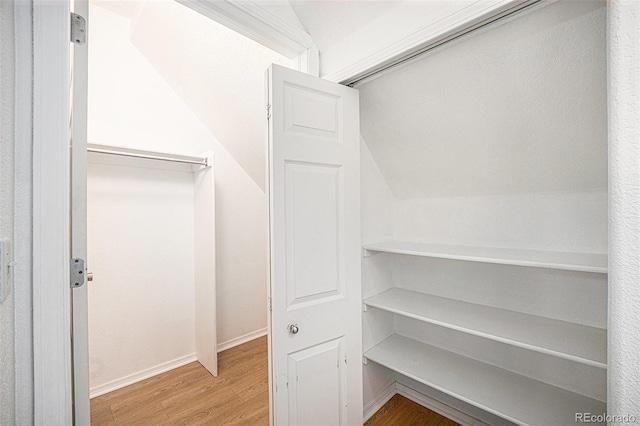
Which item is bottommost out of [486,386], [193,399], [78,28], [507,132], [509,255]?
[193,399]

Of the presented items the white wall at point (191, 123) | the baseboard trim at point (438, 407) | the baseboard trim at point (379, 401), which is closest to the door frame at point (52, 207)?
the white wall at point (191, 123)

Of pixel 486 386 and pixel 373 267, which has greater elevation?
pixel 373 267

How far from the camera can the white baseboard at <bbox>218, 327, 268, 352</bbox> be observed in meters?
2.83

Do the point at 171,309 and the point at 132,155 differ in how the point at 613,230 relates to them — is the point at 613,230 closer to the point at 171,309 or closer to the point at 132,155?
the point at 132,155

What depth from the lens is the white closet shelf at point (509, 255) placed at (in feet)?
3.81

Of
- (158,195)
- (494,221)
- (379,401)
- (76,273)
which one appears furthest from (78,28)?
(379,401)

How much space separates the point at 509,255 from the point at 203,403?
2195 mm

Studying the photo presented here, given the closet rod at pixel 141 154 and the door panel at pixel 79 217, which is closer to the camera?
the door panel at pixel 79 217

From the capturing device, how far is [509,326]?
145cm

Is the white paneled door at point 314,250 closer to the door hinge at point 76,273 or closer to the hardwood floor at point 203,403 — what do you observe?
the hardwood floor at point 203,403

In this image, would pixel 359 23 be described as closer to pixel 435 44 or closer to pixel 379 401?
pixel 435 44

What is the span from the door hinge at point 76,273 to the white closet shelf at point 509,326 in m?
1.39

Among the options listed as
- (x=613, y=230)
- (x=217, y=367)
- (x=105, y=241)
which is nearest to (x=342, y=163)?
(x=613, y=230)

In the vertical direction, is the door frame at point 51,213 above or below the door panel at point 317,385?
above
